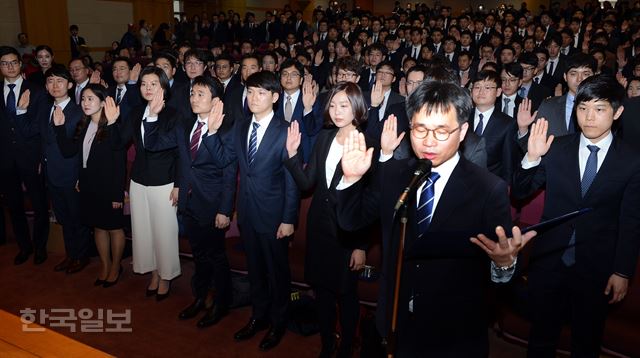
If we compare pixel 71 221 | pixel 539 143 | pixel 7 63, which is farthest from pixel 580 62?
pixel 7 63

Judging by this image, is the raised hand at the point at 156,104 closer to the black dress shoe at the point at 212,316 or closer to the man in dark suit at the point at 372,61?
the black dress shoe at the point at 212,316

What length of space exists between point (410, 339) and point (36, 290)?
10.0 ft

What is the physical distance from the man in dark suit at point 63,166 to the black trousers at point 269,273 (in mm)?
1620

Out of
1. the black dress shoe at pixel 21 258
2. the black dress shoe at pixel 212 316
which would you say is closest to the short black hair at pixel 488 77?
the black dress shoe at pixel 212 316

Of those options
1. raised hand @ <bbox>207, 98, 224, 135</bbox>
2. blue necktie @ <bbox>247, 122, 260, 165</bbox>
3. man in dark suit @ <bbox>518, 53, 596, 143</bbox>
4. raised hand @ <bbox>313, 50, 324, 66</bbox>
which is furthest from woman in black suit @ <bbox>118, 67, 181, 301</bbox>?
raised hand @ <bbox>313, 50, 324, 66</bbox>

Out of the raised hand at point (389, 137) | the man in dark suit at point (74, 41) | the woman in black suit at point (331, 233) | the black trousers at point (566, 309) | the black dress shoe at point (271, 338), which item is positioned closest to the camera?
the raised hand at point (389, 137)

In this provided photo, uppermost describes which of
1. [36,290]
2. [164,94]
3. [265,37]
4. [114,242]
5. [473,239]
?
[265,37]

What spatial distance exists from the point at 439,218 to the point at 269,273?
162 cm

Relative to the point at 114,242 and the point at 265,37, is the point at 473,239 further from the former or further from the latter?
the point at 265,37

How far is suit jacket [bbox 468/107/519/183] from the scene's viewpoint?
3305 mm

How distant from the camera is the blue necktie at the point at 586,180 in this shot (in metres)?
2.26

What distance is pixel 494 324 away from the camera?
3.20 meters

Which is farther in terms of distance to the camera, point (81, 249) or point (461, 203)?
point (81, 249)

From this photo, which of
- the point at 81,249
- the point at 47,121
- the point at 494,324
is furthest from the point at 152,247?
the point at 494,324
